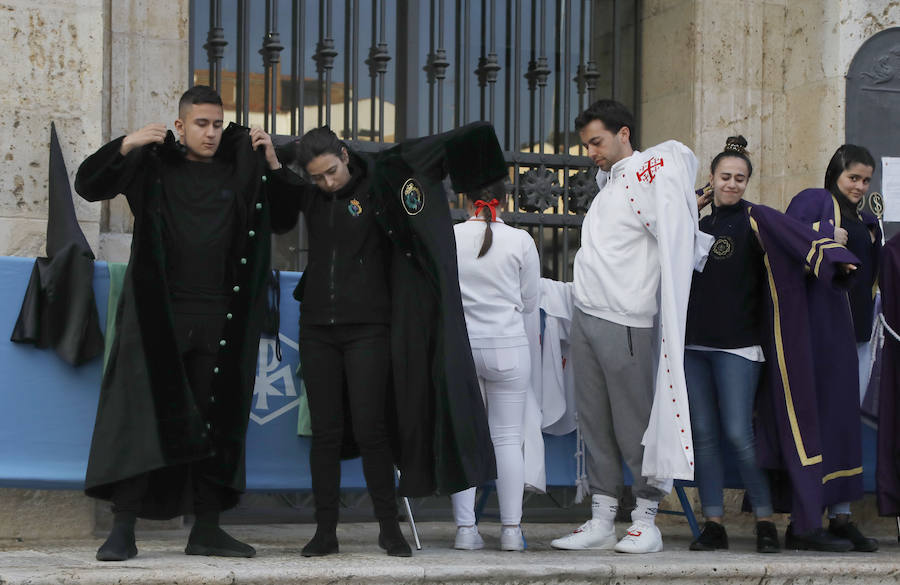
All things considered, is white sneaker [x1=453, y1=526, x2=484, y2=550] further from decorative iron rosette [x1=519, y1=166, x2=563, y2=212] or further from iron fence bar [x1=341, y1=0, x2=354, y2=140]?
iron fence bar [x1=341, y1=0, x2=354, y2=140]

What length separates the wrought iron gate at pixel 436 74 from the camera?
6.79 meters

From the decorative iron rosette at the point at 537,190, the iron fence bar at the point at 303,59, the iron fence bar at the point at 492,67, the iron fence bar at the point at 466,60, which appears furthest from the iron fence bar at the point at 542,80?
the iron fence bar at the point at 303,59

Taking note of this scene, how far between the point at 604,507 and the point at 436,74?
2686mm

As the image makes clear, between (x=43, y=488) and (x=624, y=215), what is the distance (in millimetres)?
2678

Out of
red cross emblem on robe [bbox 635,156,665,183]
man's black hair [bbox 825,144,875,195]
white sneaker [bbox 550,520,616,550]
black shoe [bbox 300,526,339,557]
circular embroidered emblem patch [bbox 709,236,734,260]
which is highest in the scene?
man's black hair [bbox 825,144,875,195]

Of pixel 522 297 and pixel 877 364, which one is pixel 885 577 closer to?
pixel 877 364

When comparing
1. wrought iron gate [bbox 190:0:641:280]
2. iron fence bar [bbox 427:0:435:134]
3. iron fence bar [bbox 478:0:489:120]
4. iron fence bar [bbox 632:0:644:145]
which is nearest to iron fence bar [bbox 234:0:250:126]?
wrought iron gate [bbox 190:0:641:280]

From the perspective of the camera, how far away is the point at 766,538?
5.57 m

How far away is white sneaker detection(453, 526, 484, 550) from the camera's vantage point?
5477 mm

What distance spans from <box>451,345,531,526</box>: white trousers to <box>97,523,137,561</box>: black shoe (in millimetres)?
1380

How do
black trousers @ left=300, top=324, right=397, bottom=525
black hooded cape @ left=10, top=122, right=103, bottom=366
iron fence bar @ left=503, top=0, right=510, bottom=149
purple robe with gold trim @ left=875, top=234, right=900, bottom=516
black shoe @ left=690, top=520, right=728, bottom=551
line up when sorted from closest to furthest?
1. black trousers @ left=300, top=324, right=397, bottom=525
2. black hooded cape @ left=10, top=122, right=103, bottom=366
3. black shoe @ left=690, top=520, right=728, bottom=551
4. purple robe with gold trim @ left=875, top=234, right=900, bottom=516
5. iron fence bar @ left=503, top=0, right=510, bottom=149

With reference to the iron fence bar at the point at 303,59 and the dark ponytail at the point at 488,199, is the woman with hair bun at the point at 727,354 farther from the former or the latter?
the iron fence bar at the point at 303,59

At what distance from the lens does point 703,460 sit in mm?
5680

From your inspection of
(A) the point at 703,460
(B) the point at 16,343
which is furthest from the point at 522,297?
(B) the point at 16,343
